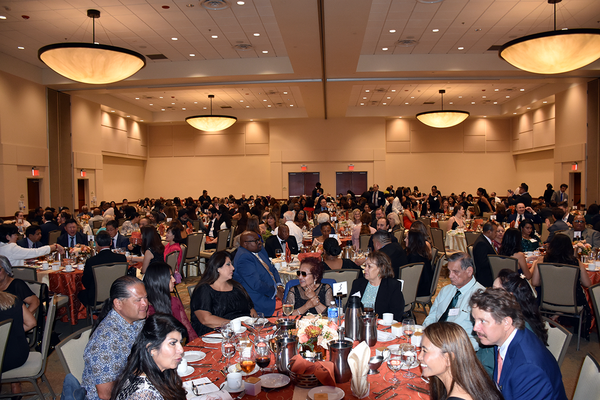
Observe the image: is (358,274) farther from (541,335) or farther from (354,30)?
(354,30)

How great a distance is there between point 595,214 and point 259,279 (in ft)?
26.3

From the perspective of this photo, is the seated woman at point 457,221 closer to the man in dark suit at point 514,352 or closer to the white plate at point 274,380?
the man in dark suit at point 514,352

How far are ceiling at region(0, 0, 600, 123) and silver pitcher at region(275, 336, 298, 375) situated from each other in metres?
6.80

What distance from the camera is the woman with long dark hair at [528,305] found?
8.75 feet

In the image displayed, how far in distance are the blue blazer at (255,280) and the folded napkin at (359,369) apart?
266 cm

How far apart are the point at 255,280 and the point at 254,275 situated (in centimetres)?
6

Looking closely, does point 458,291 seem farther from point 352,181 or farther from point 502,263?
point 352,181

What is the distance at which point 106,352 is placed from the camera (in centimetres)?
247

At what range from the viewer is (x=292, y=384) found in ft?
7.77

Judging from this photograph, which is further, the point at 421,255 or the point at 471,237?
the point at 471,237

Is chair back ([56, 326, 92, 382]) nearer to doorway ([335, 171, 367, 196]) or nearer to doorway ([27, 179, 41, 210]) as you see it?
doorway ([27, 179, 41, 210])

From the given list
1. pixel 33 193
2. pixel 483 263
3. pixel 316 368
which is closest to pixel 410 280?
pixel 483 263

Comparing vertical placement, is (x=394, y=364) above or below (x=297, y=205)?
below

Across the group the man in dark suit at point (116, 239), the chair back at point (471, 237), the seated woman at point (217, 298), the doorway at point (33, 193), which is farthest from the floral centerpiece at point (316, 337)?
the doorway at point (33, 193)
